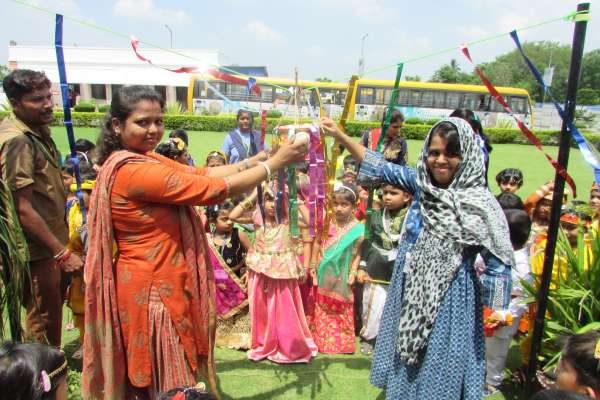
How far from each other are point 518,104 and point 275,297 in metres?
23.5

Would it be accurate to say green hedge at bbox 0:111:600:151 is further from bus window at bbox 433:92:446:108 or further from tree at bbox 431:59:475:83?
tree at bbox 431:59:475:83

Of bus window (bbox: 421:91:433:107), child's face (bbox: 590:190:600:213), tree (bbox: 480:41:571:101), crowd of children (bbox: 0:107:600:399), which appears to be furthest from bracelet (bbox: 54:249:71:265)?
tree (bbox: 480:41:571:101)

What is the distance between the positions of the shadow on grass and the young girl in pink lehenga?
0.22ft

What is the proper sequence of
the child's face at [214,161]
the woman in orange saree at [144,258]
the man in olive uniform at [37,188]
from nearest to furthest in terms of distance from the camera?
the woman in orange saree at [144,258] → the man in olive uniform at [37,188] → the child's face at [214,161]

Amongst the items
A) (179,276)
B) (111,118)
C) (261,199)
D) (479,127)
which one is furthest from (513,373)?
(111,118)

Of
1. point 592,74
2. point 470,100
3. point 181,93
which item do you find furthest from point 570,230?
point 592,74

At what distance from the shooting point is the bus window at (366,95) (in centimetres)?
2300

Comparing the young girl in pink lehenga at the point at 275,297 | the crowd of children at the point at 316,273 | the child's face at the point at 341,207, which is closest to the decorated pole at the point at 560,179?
the crowd of children at the point at 316,273

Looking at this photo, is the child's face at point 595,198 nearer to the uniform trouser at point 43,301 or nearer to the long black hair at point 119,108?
the long black hair at point 119,108

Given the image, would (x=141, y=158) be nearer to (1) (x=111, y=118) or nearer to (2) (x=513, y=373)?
(1) (x=111, y=118)

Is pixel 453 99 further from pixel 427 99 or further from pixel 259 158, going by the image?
pixel 259 158

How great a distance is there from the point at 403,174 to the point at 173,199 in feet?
4.02

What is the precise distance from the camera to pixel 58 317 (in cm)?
284

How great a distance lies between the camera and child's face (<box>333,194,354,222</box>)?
11.4 ft
